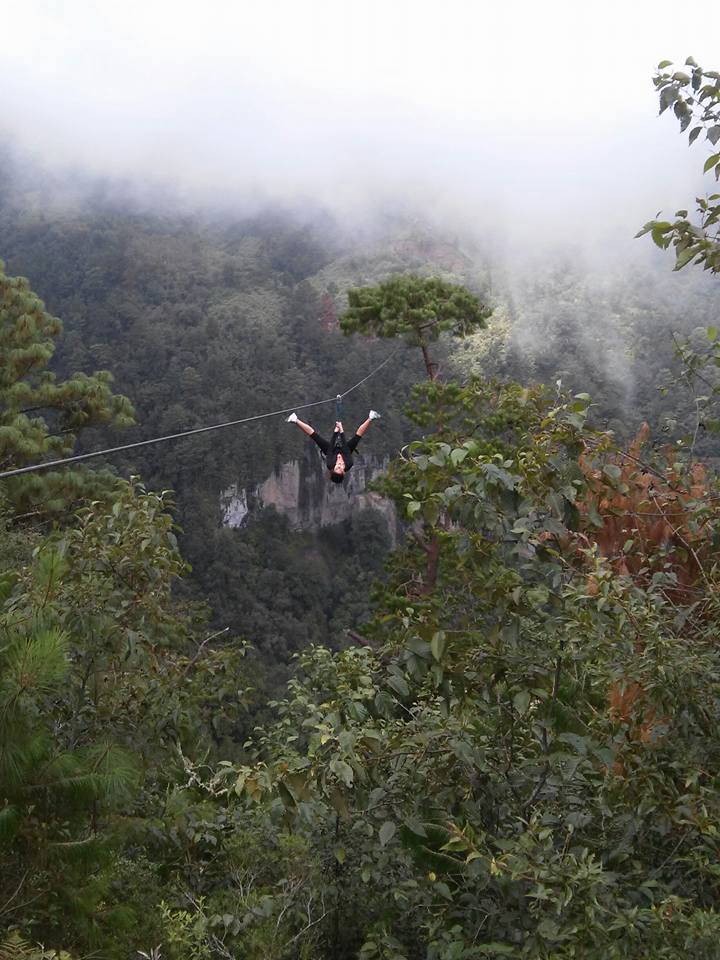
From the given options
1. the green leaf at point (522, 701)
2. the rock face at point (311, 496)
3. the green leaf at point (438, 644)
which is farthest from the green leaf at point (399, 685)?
the rock face at point (311, 496)

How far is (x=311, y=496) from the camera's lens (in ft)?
126

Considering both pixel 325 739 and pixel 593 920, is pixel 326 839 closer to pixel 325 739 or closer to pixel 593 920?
pixel 325 739

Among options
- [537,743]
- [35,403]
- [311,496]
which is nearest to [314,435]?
[537,743]

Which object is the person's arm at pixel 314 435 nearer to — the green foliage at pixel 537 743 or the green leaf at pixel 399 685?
the green foliage at pixel 537 743

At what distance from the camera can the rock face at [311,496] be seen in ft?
119

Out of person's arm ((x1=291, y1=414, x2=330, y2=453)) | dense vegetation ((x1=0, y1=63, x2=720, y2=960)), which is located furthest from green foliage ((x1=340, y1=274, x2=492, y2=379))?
dense vegetation ((x1=0, y1=63, x2=720, y2=960))

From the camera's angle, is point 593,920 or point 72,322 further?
point 72,322

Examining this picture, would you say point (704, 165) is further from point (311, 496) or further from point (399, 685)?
point (311, 496)

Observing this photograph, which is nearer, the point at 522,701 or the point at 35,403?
the point at 522,701

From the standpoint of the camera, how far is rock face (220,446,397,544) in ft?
119

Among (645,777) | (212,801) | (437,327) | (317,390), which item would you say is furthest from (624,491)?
(317,390)

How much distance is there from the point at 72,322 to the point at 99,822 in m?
40.2

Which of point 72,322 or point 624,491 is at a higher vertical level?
point 624,491

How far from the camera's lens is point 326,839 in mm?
2975
